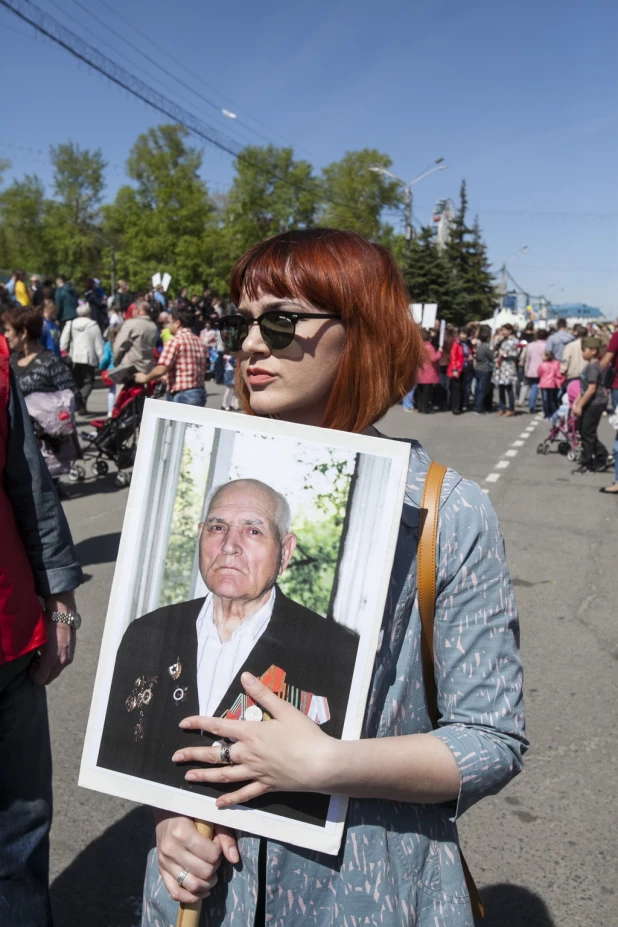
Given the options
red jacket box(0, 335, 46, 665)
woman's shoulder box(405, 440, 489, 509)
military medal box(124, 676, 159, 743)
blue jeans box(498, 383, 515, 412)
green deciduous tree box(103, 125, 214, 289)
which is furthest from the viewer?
green deciduous tree box(103, 125, 214, 289)

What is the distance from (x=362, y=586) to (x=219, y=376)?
74.6 ft

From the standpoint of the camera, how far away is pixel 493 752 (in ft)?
4.05

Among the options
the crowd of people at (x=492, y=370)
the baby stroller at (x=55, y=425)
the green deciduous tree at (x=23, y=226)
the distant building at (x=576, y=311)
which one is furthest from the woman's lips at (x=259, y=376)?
the distant building at (x=576, y=311)

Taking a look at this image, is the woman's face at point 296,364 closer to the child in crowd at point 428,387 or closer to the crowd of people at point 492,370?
the crowd of people at point 492,370

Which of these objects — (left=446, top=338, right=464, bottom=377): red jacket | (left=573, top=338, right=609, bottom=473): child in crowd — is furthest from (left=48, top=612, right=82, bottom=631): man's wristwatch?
(left=446, top=338, right=464, bottom=377): red jacket

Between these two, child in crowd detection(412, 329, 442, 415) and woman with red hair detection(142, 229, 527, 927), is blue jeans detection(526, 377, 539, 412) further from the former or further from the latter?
woman with red hair detection(142, 229, 527, 927)

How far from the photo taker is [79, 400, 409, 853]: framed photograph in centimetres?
114

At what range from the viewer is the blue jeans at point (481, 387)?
18.7 meters

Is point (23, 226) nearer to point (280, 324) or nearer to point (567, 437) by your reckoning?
point (567, 437)

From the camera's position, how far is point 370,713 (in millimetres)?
1254

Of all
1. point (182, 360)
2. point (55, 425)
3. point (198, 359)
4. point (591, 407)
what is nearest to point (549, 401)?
point (591, 407)

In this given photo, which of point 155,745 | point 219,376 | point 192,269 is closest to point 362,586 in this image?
point 155,745

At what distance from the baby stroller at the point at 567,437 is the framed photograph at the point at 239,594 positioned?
12.0m

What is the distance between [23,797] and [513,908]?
71.2 inches
